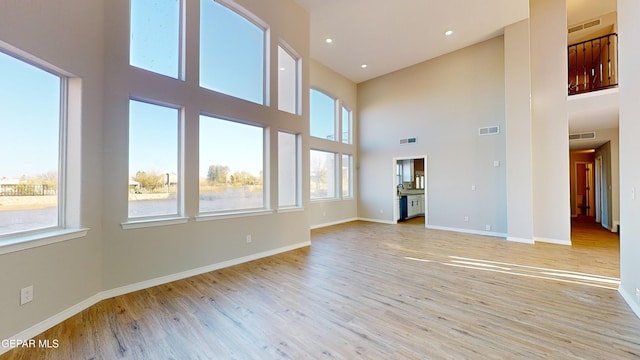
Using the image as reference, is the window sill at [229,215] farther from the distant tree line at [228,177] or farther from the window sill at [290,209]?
the distant tree line at [228,177]

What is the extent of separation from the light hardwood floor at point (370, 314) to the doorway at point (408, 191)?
3948 mm

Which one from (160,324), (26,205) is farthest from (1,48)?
(160,324)

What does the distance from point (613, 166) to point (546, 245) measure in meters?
3.28

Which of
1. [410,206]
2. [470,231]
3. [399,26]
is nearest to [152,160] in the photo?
[399,26]

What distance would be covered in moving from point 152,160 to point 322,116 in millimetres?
5186

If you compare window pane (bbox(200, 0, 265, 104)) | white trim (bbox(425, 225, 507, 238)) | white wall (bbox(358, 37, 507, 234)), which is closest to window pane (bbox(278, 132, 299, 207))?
window pane (bbox(200, 0, 265, 104))

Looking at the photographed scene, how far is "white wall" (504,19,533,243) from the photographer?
212 inches

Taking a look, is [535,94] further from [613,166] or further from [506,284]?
[506,284]

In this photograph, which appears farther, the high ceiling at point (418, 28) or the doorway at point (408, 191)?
the doorway at point (408, 191)

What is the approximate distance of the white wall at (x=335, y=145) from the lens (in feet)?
23.6

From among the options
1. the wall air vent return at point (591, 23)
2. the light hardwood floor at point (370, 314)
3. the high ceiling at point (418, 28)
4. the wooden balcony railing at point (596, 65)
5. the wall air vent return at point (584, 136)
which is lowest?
the light hardwood floor at point (370, 314)

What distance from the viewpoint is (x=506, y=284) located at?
316 centimetres

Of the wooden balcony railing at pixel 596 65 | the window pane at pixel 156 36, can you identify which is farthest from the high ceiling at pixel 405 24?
the window pane at pixel 156 36

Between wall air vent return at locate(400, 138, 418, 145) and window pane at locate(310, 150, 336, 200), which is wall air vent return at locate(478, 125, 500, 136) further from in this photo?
window pane at locate(310, 150, 336, 200)
